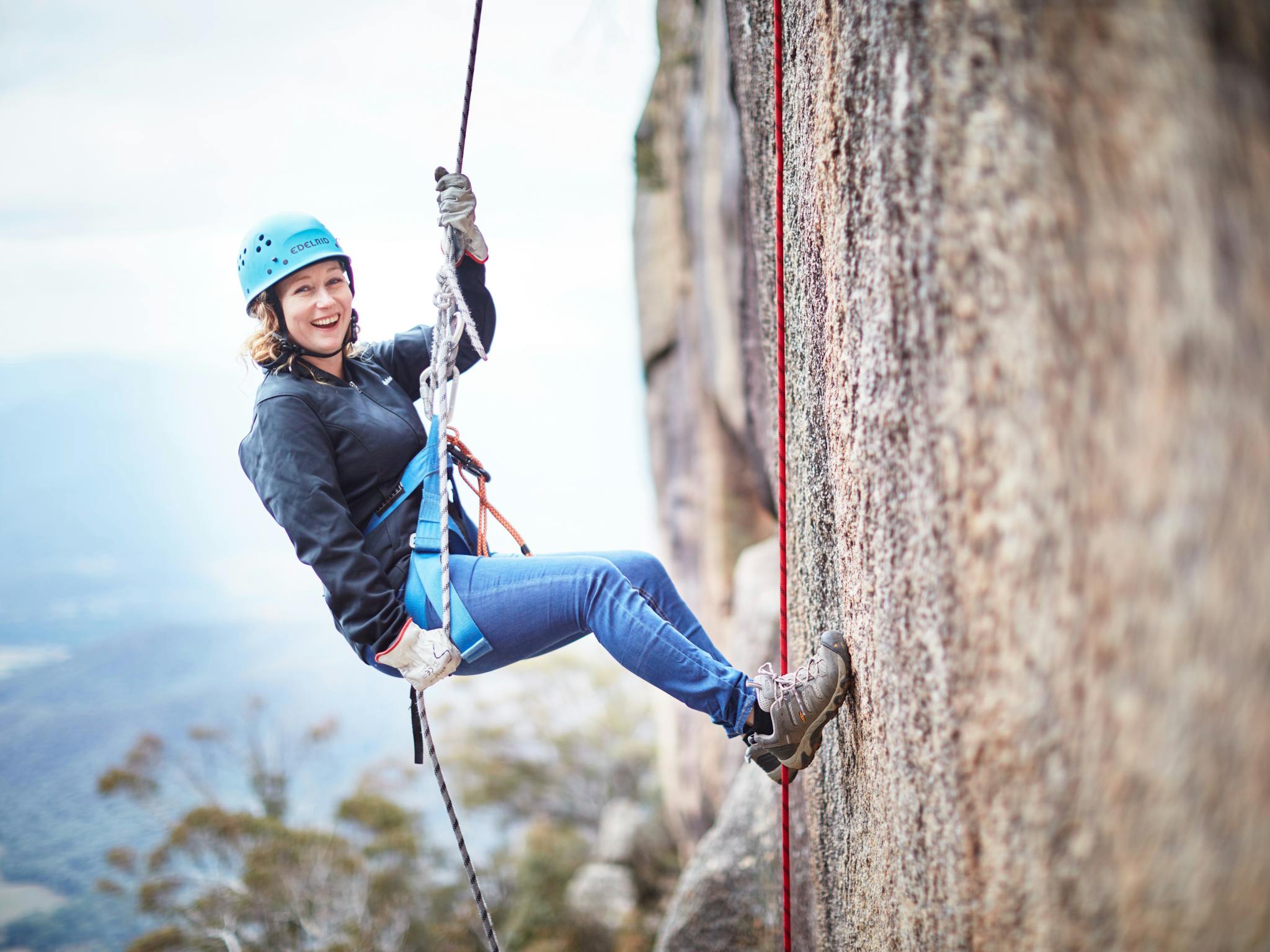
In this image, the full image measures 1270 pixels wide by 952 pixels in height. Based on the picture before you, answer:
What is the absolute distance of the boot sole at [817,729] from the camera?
211 cm

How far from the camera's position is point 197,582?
43.9 m

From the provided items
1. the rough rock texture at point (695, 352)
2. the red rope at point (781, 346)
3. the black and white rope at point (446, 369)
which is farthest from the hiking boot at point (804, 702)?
the rough rock texture at point (695, 352)

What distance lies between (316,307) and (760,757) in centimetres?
189

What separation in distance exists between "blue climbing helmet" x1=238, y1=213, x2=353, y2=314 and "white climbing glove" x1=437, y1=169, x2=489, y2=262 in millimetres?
403

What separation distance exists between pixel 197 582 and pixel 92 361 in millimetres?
19438

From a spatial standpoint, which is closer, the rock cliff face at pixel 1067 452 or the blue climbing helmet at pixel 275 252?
the rock cliff face at pixel 1067 452

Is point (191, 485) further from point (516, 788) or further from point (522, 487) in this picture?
point (516, 788)

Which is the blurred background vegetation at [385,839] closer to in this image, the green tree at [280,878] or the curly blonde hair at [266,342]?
the green tree at [280,878]

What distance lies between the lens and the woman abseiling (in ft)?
7.29

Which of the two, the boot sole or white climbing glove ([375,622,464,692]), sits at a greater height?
white climbing glove ([375,622,464,692])

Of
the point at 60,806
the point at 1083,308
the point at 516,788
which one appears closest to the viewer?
the point at 1083,308

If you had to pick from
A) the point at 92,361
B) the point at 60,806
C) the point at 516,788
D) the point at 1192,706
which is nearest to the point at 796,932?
the point at 1192,706

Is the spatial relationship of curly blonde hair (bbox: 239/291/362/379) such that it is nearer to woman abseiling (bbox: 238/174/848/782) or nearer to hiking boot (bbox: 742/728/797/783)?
woman abseiling (bbox: 238/174/848/782)

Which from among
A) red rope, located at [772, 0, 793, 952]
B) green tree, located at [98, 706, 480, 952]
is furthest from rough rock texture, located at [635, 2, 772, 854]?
green tree, located at [98, 706, 480, 952]
